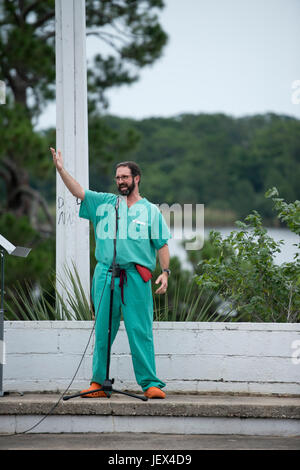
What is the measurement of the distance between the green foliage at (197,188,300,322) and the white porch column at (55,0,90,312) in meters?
1.09

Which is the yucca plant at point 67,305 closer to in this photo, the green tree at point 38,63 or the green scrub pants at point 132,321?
the green scrub pants at point 132,321

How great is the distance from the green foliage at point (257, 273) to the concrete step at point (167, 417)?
0.99 meters

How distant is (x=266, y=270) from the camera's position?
17.9 feet

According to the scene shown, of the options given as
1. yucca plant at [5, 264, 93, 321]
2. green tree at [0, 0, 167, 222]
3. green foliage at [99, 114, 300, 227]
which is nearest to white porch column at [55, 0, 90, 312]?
yucca plant at [5, 264, 93, 321]

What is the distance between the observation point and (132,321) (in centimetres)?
478

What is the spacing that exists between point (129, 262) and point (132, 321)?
386 mm

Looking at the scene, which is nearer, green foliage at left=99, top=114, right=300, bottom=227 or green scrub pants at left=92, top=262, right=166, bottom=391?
green scrub pants at left=92, top=262, right=166, bottom=391

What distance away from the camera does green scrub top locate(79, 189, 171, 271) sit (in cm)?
476

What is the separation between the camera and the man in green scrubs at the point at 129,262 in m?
4.78

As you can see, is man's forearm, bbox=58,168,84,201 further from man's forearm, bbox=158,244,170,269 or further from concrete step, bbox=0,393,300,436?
concrete step, bbox=0,393,300,436

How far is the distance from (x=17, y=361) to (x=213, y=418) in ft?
5.03

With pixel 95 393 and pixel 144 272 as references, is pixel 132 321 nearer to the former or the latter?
pixel 144 272
